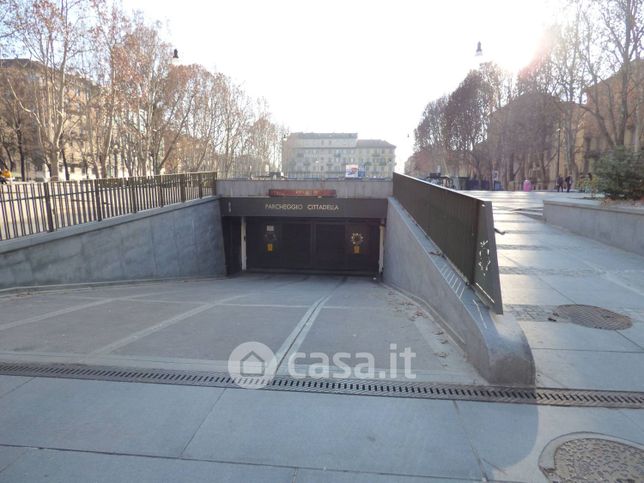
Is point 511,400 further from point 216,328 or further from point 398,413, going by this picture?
point 216,328

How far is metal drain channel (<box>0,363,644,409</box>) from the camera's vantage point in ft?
10.8

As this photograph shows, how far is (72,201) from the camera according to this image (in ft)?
29.3

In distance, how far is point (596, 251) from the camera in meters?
9.33

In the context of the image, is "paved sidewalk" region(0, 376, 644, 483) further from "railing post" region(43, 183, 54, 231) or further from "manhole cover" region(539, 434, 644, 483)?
"railing post" region(43, 183, 54, 231)

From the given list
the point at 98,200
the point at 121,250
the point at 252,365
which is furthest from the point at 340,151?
the point at 252,365

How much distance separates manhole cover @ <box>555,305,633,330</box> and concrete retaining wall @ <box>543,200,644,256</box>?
4.87 meters

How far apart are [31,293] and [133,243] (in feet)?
11.8

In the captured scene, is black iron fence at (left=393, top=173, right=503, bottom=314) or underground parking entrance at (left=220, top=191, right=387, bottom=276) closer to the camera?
black iron fence at (left=393, top=173, right=503, bottom=314)

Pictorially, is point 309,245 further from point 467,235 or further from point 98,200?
point 467,235

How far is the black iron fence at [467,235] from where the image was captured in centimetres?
416

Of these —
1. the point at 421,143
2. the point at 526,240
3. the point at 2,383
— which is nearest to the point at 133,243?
the point at 2,383

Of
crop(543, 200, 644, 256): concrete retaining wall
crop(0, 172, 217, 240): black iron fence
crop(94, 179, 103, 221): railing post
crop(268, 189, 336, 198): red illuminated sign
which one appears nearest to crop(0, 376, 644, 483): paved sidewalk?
crop(0, 172, 217, 240): black iron fence

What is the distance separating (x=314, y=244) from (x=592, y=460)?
19.4m

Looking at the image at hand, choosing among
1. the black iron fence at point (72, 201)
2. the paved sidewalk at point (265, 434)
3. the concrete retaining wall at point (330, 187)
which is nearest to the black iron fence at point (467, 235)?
the paved sidewalk at point (265, 434)
